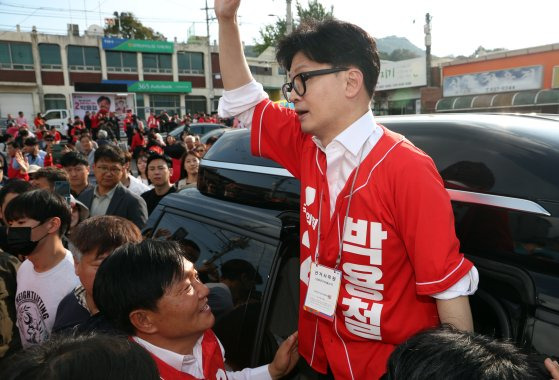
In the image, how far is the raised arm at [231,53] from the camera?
64.6 inches

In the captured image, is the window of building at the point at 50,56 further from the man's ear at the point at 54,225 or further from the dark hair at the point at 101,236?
the dark hair at the point at 101,236

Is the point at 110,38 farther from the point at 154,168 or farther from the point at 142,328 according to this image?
the point at 142,328

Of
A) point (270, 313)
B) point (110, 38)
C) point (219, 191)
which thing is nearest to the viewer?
point (270, 313)

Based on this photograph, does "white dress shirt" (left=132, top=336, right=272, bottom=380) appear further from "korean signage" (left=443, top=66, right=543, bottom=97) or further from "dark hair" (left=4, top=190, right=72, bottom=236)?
"korean signage" (left=443, top=66, right=543, bottom=97)

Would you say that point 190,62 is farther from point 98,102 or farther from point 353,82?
point 353,82

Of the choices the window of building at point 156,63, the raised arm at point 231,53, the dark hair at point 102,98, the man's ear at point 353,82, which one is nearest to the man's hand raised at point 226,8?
the raised arm at point 231,53

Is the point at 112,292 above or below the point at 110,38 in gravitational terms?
below

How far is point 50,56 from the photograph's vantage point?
36.2m

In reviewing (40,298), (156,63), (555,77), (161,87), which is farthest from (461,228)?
(156,63)

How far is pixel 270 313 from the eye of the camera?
177cm

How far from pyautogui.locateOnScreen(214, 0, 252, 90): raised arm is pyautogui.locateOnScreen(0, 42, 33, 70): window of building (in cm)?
4009

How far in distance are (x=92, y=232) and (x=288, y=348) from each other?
1051mm

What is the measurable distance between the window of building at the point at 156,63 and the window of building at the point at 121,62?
3.25ft

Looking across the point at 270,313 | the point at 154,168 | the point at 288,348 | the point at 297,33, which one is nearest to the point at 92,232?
the point at 270,313
